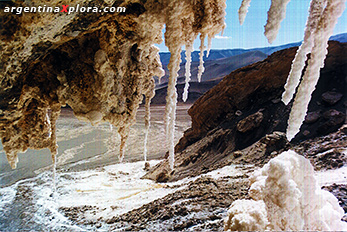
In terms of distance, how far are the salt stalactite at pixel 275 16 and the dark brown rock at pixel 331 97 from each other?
3476mm

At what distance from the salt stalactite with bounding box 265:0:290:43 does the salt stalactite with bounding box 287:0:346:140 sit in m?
0.16

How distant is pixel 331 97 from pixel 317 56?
354 cm

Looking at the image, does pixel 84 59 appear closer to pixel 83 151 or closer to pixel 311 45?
pixel 311 45

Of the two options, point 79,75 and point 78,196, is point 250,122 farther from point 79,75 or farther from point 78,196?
point 78,196

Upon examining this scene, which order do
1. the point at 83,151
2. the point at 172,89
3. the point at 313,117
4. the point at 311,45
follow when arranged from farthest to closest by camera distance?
the point at 83,151 < the point at 313,117 < the point at 172,89 < the point at 311,45

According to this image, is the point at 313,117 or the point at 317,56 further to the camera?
the point at 313,117

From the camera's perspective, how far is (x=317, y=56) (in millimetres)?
864

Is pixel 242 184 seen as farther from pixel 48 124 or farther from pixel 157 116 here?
pixel 157 116

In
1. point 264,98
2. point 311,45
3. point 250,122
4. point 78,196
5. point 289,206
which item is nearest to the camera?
point 311,45

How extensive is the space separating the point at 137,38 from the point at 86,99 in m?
Result: 0.87

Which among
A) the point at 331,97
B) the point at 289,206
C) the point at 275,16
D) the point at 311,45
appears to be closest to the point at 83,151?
the point at 331,97

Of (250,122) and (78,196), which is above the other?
(250,122)

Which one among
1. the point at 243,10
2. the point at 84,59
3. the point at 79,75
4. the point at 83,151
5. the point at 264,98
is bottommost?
the point at 83,151

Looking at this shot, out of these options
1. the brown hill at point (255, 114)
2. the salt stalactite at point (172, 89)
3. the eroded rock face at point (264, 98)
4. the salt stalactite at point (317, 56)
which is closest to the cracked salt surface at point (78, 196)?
the brown hill at point (255, 114)
